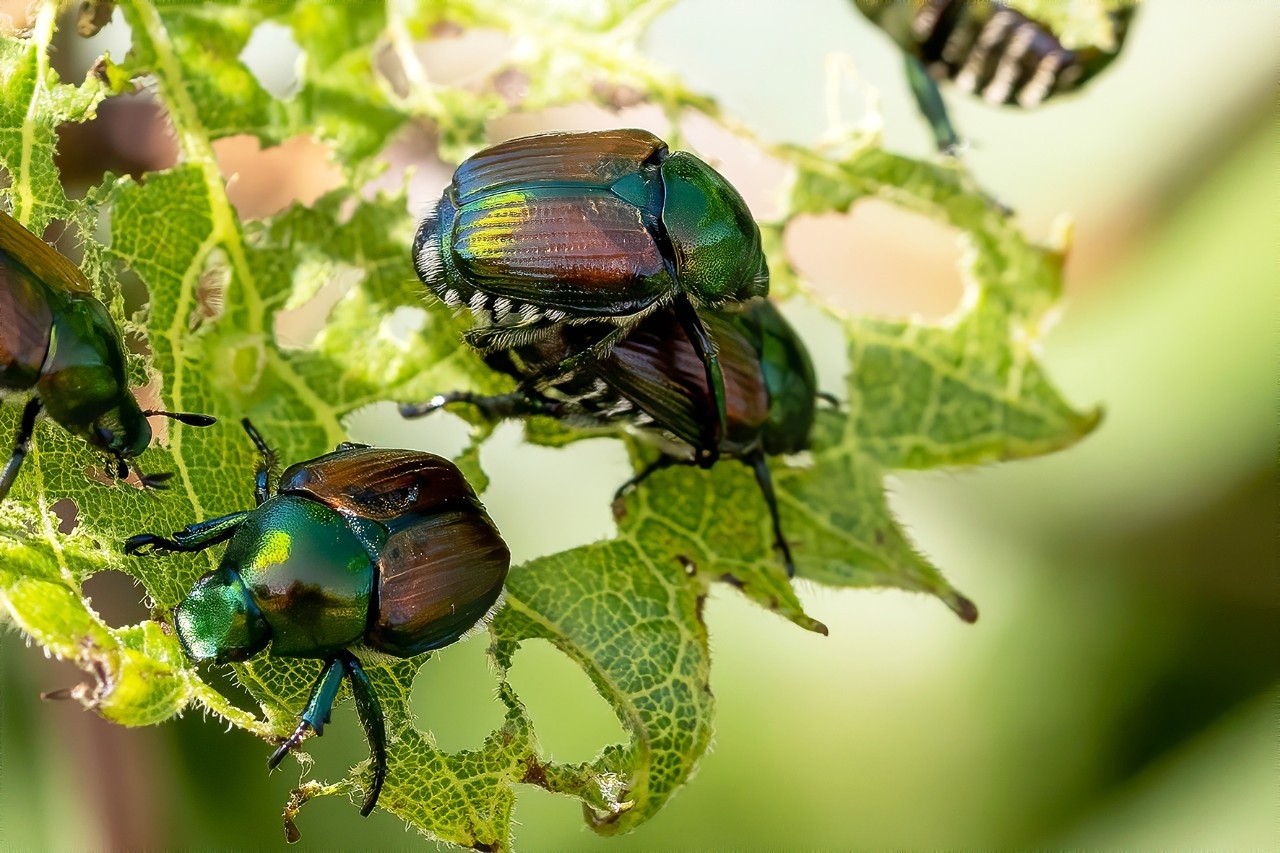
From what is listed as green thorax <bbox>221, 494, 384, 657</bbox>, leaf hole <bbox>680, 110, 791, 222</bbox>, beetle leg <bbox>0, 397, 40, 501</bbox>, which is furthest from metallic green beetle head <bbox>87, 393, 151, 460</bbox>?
leaf hole <bbox>680, 110, 791, 222</bbox>

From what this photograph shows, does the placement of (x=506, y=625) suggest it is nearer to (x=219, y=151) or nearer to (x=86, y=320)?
(x=86, y=320)

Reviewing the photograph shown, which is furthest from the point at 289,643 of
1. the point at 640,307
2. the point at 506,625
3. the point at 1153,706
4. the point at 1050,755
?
the point at 1153,706

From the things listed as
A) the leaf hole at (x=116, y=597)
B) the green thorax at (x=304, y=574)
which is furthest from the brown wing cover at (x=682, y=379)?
the leaf hole at (x=116, y=597)

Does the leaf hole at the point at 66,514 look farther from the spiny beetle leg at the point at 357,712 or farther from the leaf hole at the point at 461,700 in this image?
the leaf hole at the point at 461,700

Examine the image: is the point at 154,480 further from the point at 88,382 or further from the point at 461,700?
the point at 461,700

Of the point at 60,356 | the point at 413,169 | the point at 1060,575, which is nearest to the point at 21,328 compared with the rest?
the point at 60,356

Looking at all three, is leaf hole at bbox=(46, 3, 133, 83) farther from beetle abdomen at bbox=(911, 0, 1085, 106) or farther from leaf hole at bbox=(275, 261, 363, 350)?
beetle abdomen at bbox=(911, 0, 1085, 106)
